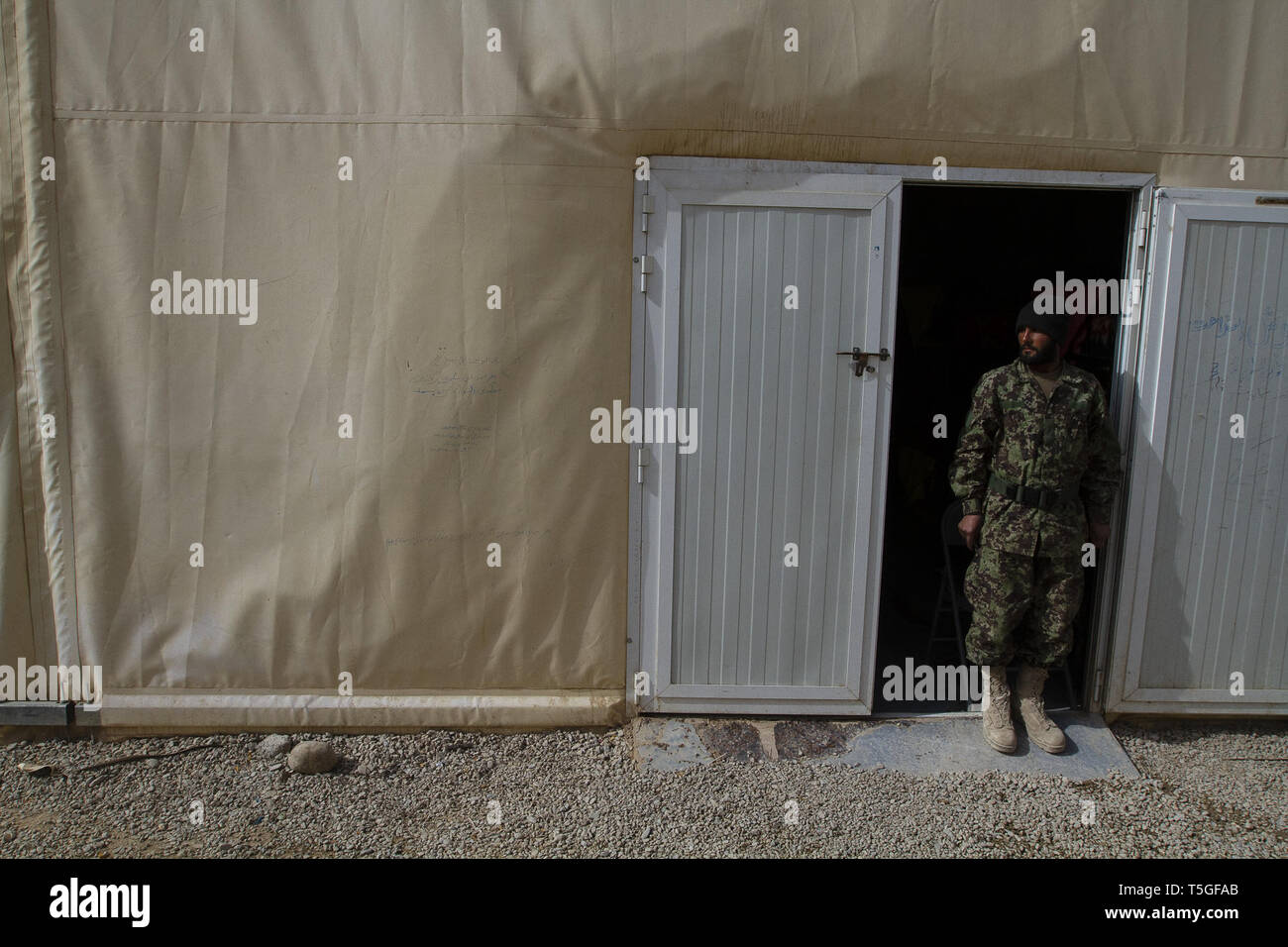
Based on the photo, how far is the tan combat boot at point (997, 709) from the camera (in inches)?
154

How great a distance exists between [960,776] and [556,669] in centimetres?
188

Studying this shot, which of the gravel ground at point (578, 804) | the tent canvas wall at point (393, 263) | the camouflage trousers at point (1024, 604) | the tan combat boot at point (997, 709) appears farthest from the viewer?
the tan combat boot at point (997, 709)

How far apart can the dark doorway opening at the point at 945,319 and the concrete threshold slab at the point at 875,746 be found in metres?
0.95

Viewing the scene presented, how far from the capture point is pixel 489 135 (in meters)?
3.70

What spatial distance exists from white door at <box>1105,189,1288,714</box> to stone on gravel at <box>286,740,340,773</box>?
3653 millimetres

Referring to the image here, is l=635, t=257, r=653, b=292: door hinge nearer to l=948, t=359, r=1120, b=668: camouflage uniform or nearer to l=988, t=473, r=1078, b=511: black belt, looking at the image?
l=948, t=359, r=1120, b=668: camouflage uniform

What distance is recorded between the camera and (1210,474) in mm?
3982

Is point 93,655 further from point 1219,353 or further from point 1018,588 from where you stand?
point 1219,353

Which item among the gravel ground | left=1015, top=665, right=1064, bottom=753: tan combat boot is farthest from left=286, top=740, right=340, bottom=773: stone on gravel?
left=1015, top=665, right=1064, bottom=753: tan combat boot

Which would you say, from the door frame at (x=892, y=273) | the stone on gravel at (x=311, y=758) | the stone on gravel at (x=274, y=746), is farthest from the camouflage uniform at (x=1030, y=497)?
the stone on gravel at (x=274, y=746)

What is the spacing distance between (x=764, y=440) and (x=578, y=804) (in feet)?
5.85

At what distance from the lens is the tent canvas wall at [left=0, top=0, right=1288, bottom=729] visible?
369 cm

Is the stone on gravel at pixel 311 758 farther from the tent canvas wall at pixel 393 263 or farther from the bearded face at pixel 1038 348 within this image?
the bearded face at pixel 1038 348

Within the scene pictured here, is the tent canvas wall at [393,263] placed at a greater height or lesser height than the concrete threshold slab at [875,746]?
greater
